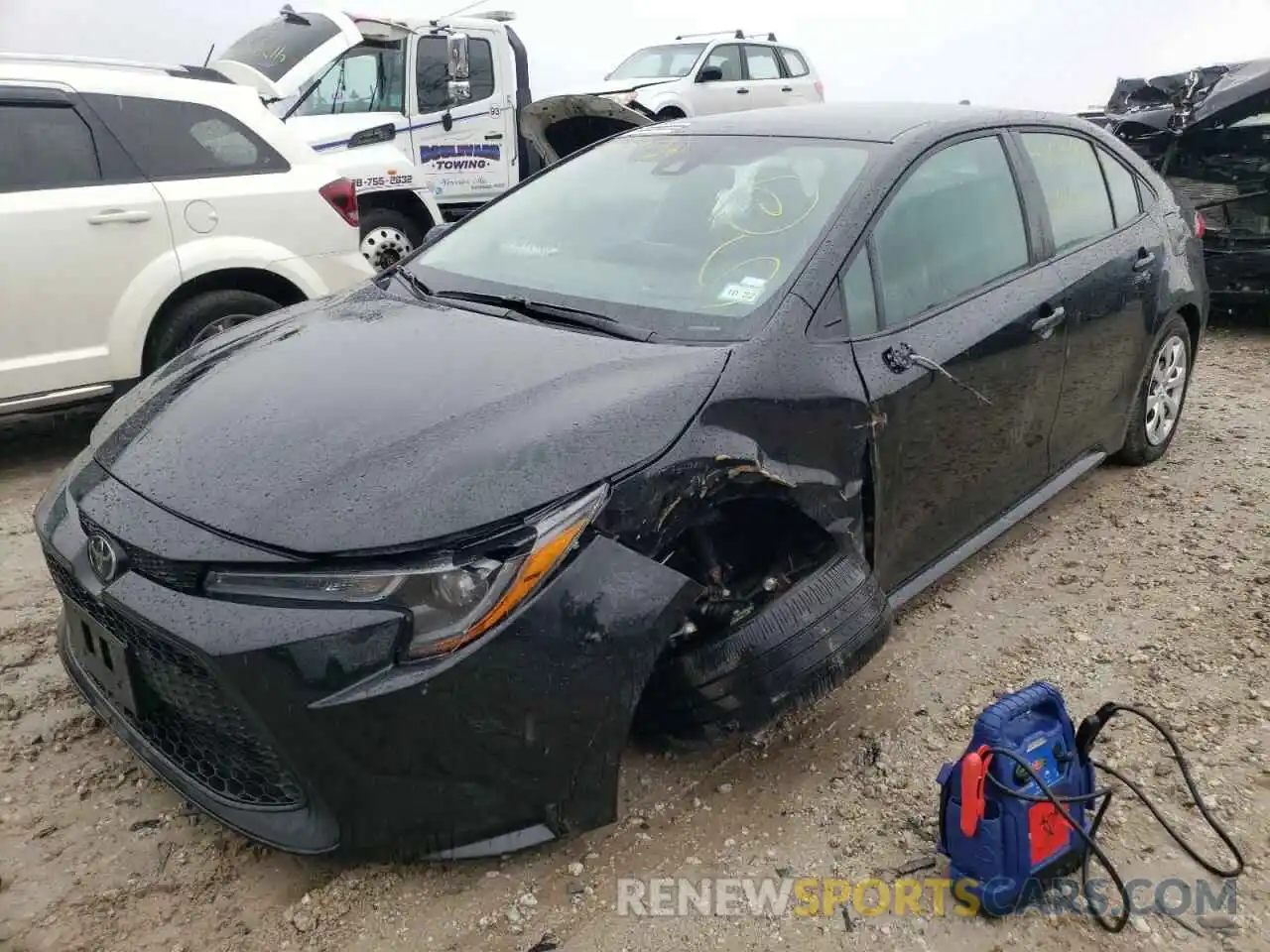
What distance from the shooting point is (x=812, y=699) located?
230 cm

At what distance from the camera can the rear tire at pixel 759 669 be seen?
2213 millimetres

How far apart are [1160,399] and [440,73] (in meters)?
6.79

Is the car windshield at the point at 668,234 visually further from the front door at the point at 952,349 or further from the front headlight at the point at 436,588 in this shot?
the front headlight at the point at 436,588

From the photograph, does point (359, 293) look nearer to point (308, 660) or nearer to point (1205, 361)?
point (308, 660)

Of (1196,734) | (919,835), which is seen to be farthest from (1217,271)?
(919,835)

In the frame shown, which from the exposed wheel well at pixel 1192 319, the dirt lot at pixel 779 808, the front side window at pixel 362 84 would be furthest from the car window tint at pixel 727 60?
the dirt lot at pixel 779 808

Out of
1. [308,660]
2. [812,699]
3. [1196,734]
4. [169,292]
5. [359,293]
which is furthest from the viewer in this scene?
[169,292]

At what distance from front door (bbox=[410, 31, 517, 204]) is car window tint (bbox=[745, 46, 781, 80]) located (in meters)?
4.84

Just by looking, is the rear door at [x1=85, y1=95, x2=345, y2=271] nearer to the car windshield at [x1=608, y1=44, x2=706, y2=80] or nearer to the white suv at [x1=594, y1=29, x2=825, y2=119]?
the white suv at [x1=594, y1=29, x2=825, y2=119]

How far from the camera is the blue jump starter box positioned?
207 cm

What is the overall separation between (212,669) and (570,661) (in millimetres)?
642

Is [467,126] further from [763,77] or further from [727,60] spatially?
[763,77]

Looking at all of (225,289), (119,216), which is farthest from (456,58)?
(119,216)

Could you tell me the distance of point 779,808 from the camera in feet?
8.00
